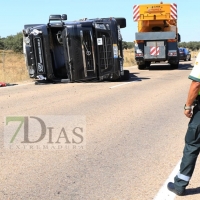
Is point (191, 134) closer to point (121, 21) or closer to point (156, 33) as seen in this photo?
point (121, 21)

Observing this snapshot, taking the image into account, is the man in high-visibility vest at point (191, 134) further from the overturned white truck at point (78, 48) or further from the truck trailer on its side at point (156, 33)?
the truck trailer on its side at point (156, 33)

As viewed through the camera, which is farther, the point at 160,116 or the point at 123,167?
the point at 160,116

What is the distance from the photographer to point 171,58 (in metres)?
22.9

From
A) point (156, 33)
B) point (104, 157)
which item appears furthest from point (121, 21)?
point (104, 157)

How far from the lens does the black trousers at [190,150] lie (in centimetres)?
396

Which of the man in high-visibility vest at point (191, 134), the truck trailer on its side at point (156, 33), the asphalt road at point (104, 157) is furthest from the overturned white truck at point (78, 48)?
the man in high-visibility vest at point (191, 134)

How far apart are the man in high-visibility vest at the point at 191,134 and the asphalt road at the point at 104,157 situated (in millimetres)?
209

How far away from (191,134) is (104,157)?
176cm

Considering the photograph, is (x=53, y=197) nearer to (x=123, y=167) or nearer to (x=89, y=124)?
(x=123, y=167)

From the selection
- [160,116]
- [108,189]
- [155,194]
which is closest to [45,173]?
[108,189]

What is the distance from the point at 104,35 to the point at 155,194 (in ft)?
38.0

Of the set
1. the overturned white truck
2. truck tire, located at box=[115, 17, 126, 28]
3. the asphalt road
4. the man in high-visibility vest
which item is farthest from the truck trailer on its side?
the man in high-visibility vest

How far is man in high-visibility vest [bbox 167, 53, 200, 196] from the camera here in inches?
152

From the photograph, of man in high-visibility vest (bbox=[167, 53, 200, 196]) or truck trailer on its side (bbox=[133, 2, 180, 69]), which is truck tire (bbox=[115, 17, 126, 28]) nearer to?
truck trailer on its side (bbox=[133, 2, 180, 69])
